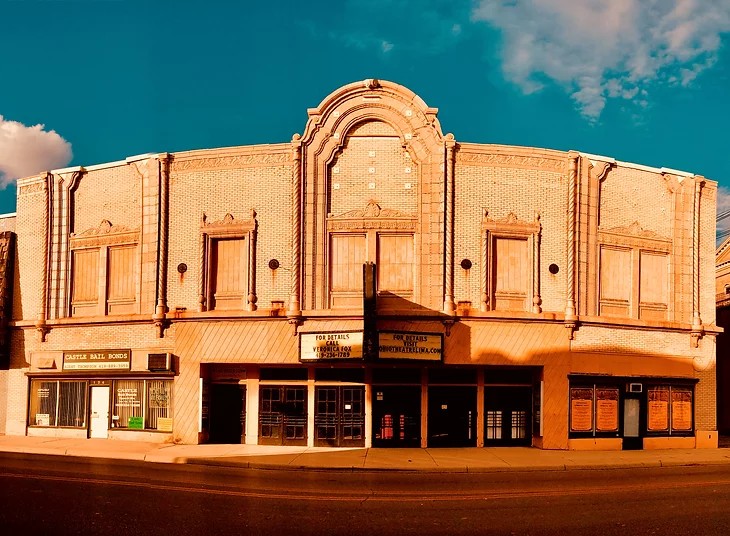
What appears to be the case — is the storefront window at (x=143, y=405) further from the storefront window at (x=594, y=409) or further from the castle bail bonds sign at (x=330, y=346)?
the storefront window at (x=594, y=409)

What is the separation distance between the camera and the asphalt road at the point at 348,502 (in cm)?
1112

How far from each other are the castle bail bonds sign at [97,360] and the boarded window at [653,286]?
19.2 metres

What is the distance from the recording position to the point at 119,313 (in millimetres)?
25422

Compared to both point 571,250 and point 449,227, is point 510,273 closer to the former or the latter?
point 571,250

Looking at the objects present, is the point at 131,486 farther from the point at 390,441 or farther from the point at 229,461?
the point at 390,441

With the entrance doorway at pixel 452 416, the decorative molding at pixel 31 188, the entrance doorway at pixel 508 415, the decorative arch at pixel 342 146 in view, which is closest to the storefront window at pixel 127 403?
the decorative arch at pixel 342 146

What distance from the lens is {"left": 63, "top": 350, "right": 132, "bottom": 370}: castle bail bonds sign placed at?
2492cm

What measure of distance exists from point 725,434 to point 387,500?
75.8ft

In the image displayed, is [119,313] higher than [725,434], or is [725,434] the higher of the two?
[119,313]

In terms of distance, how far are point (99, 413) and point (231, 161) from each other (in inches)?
421

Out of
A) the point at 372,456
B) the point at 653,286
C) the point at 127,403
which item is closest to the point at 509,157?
the point at 653,286

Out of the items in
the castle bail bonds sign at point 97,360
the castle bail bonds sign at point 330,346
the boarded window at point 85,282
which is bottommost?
the castle bail bonds sign at point 97,360

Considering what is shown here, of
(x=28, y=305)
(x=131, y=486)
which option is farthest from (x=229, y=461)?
(x=28, y=305)

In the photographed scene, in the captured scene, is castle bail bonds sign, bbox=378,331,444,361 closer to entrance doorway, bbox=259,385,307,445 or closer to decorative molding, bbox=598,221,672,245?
entrance doorway, bbox=259,385,307,445
